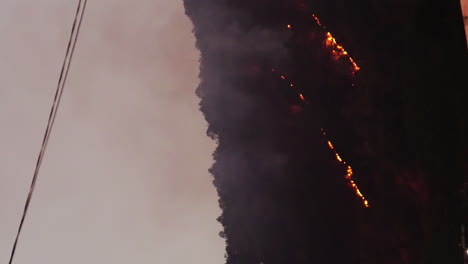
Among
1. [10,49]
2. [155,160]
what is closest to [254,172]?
[155,160]

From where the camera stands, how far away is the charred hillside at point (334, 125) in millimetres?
1196

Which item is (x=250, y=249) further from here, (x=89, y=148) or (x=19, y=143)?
(x=19, y=143)

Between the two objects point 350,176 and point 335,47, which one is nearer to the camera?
point 350,176

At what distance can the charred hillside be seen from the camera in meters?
1.20

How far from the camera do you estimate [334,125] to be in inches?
51.0

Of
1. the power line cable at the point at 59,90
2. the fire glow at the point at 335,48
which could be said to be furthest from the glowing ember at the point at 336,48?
the power line cable at the point at 59,90

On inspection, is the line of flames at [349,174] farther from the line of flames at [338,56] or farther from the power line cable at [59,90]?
the power line cable at [59,90]

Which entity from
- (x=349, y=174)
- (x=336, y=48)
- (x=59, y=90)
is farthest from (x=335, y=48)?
(x=59, y=90)

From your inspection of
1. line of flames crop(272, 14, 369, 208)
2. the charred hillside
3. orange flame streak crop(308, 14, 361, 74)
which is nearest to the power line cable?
the charred hillside

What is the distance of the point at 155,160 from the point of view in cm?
119

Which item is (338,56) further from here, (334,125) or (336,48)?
(334,125)

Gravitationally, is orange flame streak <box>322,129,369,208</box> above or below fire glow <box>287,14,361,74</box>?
below

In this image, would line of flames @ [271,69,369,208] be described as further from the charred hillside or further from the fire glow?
the fire glow

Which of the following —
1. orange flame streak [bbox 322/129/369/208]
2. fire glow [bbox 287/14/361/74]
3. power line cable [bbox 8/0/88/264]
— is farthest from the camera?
fire glow [bbox 287/14/361/74]
